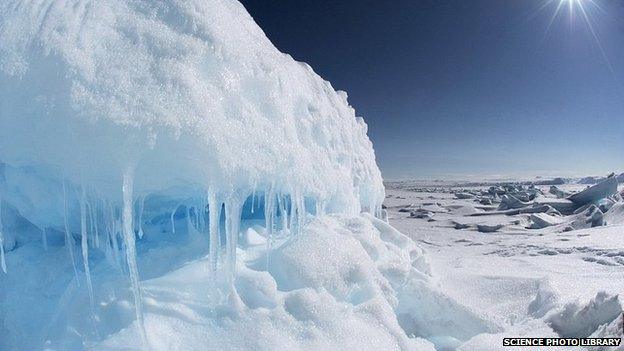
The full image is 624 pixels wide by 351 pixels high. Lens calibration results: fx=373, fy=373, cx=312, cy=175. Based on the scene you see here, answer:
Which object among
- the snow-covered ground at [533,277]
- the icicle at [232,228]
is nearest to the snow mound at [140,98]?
the icicle at [232,228]

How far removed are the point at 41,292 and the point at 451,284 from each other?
4069 millimetres

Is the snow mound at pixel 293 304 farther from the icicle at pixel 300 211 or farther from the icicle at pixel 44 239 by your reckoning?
the icicle at pixel 44 239

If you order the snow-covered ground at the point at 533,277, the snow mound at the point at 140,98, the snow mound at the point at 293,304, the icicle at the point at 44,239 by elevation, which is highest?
the snow mound at the point at 140,98

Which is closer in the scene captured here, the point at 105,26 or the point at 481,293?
the point at 105,26

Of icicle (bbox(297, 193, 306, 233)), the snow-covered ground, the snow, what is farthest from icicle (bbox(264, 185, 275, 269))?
the snow-covered ground

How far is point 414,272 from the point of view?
3779 millimetres

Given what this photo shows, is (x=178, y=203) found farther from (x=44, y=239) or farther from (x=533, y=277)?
(x=533, y=277)

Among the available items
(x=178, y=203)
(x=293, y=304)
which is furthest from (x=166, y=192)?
(x=293, y=304)

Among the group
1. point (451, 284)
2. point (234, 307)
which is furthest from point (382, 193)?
point (234, 307)

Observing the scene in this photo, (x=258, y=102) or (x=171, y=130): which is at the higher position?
(x=258, y=102)

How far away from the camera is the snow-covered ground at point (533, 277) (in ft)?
9.62

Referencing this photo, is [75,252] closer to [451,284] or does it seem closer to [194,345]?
[194,345]

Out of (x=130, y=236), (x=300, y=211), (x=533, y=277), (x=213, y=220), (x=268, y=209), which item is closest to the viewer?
(x=130, y=236)

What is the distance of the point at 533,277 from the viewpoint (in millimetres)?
4277
